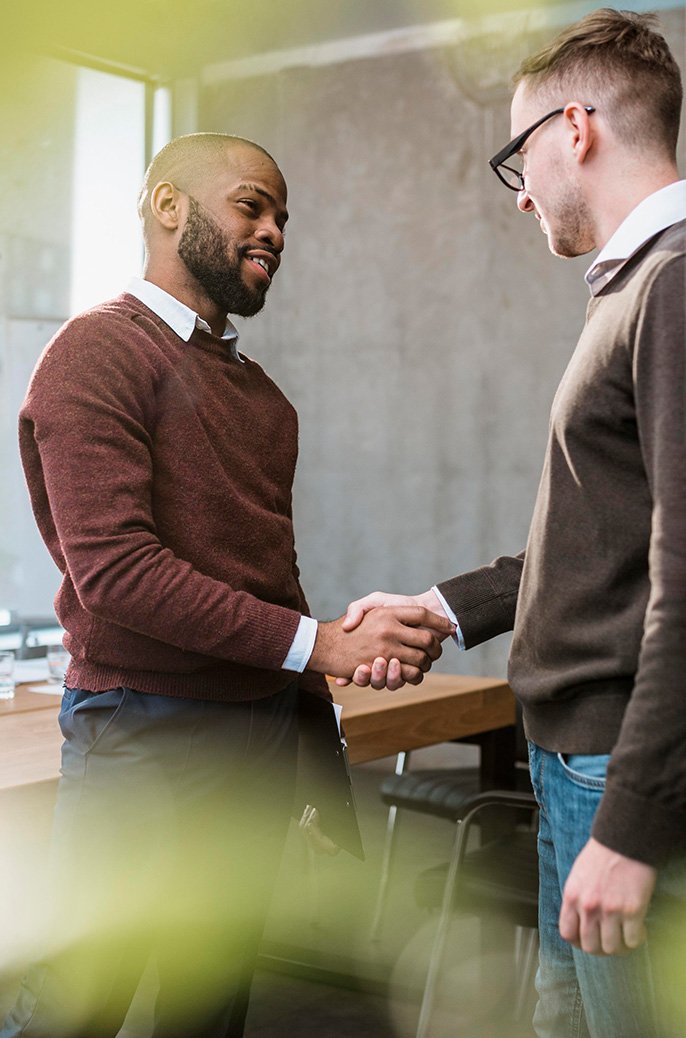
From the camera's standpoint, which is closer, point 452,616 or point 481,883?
point 452,616

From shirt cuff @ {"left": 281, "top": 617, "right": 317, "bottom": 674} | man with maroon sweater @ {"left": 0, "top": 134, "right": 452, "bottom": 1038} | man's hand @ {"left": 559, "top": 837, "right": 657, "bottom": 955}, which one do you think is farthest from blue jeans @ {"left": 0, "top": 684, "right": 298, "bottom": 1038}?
man's hand @ {"left": 559, "top": 837, "right": 657, "bottom": 955}

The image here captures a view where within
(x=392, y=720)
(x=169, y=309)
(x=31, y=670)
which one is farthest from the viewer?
(x=31, y=670)

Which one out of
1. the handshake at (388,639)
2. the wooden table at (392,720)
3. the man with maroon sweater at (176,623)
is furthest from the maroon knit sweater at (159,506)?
the wooden table at (392,720)

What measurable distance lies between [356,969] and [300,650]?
1615 mm

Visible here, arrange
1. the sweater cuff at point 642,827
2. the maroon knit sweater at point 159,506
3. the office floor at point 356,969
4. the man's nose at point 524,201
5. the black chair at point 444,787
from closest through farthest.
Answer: the sweater cuff at point 642,827
the man's nose at point 524,201
the maroon knit sweater at point 159,506
the office floor at point 356,969
the black chair at point 444,787

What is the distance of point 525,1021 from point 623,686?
5.79ft

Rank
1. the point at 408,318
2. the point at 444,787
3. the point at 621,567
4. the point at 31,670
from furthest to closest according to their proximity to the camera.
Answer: the point at 408,318
the point at 444,787
the point at 31,670
the point at 621,567

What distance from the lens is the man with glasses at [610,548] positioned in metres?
1.00

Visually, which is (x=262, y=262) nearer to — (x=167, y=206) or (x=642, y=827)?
(x=167, y=206)

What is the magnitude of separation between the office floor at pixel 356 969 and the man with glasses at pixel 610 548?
141cm

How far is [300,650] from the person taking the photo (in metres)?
1.63

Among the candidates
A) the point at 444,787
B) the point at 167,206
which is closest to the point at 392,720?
the point at 444,787

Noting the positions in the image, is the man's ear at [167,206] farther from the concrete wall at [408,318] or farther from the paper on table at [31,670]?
the concrete wall at [408,318]

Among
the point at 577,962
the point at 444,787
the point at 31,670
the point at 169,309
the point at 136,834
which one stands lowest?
the point at 444,787
